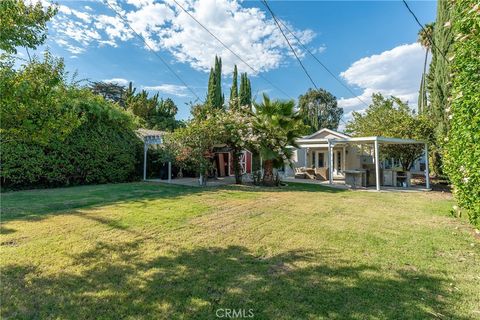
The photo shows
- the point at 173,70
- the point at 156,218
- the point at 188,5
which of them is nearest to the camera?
the point at 156,218

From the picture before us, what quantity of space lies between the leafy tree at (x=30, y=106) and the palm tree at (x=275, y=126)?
975 cm

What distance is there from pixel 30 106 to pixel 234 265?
3.66 meters

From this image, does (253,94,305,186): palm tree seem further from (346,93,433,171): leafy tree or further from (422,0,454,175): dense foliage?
(346,93,433,171): leafy tree

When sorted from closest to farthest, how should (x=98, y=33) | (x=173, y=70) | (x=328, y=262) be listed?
(x=328, y=262) < (x=98, y=33) < (x=173, y=70)

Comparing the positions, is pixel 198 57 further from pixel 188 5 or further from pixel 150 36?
pixel 188 5

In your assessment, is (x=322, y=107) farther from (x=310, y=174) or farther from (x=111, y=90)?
(x=111, y=90)

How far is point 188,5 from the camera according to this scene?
926 cm

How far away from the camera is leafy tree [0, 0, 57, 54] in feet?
11.5

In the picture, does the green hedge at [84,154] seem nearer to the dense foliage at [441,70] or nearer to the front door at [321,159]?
the front door at [321,159]

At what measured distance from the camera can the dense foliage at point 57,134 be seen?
12.4 feet

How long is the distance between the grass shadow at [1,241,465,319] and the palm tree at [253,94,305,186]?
30.8ft

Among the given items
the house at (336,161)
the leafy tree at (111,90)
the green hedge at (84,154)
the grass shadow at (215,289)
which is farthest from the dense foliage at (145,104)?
the grass shadow at (215,289)

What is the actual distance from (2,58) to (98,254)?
3.39 meters

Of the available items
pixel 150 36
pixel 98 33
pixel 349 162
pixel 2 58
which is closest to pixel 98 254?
pixel 2 58
